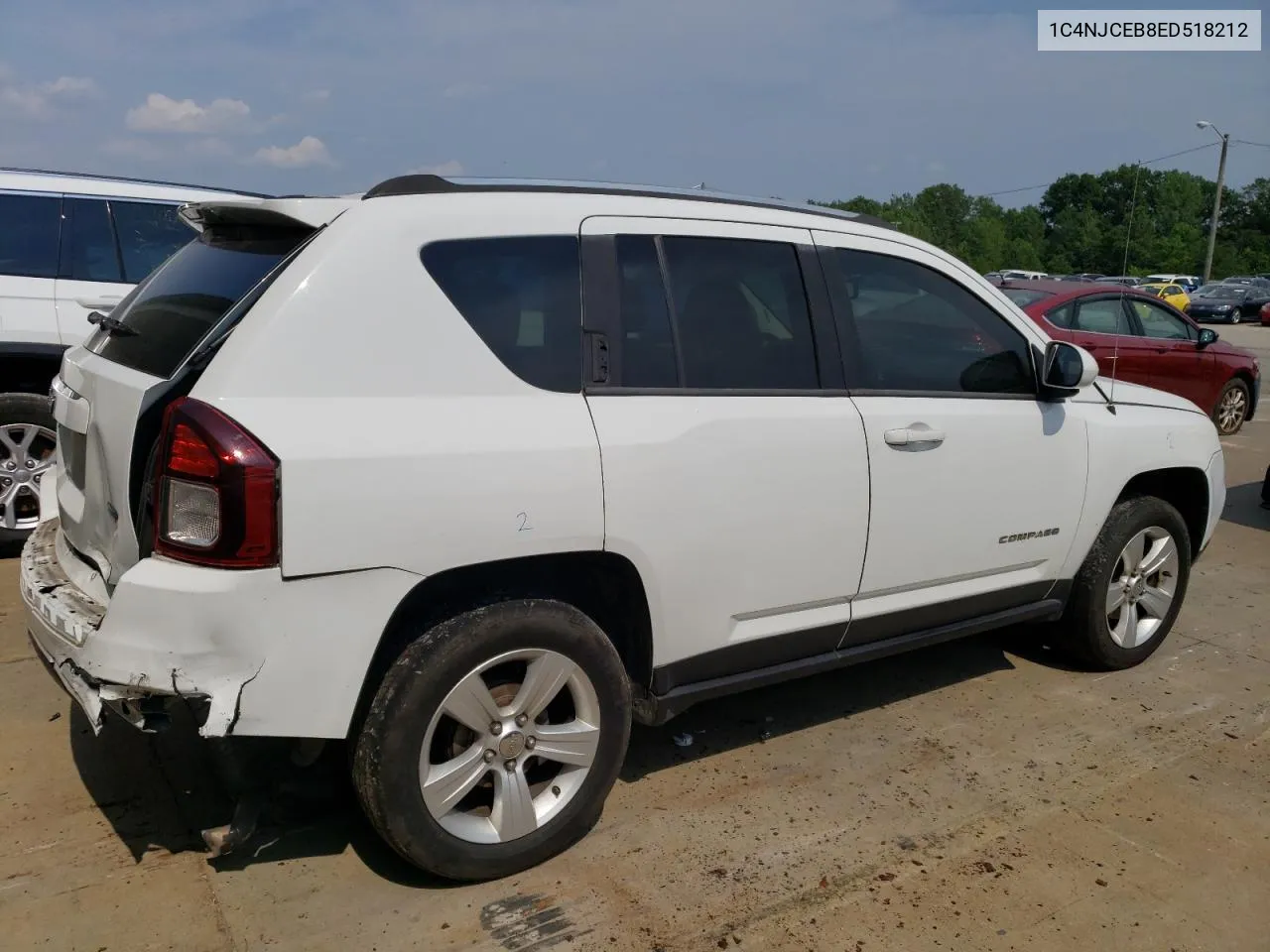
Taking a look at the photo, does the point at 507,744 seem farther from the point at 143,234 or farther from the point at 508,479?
the point at 143,234

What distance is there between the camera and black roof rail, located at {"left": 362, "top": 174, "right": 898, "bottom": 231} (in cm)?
292

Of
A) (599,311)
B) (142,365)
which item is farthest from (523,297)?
(142,365)

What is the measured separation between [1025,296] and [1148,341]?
2081 millimetres

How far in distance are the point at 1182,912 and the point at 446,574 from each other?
227 centimetres

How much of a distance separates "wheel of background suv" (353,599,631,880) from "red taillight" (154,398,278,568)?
19.9 inches

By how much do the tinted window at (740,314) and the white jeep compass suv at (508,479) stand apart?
0.01 metres

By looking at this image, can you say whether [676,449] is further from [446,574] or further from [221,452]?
[221,452]

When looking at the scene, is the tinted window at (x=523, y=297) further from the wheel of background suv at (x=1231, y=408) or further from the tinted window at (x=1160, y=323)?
the wheel of background suv at (x=1231, y=408)

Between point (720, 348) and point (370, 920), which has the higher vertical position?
point (720, 348)

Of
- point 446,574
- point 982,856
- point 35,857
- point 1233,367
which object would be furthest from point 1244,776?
point 1233,367

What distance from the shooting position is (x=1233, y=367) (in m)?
11.6

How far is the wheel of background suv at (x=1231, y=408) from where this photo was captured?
11695 mm

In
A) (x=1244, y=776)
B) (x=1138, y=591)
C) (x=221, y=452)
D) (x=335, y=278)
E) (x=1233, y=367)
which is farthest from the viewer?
(x=1233, y=367)

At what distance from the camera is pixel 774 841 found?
3264 mm
